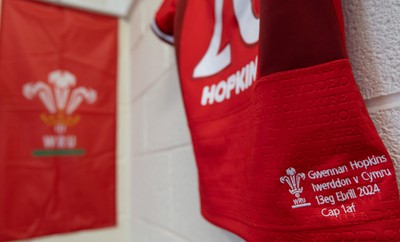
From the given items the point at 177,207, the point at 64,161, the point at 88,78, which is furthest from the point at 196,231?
the point at 88,78

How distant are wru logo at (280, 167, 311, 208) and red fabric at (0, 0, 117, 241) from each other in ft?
3.15

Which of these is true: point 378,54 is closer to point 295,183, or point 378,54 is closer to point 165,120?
point 295,183

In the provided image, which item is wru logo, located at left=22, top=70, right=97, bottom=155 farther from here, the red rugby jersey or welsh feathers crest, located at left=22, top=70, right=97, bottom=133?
the red rugby jersey

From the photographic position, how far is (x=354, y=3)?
345mm

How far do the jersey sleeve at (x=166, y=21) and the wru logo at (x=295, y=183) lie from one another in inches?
18.0

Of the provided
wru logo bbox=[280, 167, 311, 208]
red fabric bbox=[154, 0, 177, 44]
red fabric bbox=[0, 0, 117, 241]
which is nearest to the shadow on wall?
wru logo bbox=[280, 167, 311, 208]

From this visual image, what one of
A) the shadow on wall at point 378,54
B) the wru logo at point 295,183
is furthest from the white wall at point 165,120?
the wru logo at point 295,183

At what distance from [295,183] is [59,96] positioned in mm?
1004

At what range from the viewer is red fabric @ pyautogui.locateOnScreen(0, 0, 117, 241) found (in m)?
0.95

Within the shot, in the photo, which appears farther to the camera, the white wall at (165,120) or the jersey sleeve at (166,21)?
the jersey sleeve at (166,21)

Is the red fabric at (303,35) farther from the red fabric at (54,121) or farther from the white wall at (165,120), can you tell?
the red fabric at (54,121)

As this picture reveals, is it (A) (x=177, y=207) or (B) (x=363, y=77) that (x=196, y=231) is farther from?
(B) (x=363, y=77)

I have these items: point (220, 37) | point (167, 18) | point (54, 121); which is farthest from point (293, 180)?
point (54, 121)

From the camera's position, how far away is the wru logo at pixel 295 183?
275mm
